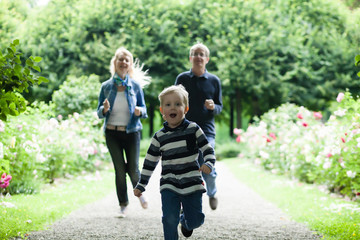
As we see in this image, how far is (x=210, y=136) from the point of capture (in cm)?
595

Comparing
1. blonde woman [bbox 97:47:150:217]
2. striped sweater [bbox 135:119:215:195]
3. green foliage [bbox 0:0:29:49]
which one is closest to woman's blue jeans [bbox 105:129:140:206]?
blonde woman [bbox 97:47:150:217]

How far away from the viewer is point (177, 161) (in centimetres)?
388

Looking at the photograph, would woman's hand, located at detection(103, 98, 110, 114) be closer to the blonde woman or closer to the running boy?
the blonde woman

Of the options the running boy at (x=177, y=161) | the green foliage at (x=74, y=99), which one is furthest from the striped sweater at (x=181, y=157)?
the green foliage at (x=74, y=99)

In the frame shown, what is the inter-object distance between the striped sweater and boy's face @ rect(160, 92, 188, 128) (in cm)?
11

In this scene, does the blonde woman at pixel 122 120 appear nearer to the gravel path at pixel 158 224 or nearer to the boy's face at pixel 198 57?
the gravel path at pixel 158 224

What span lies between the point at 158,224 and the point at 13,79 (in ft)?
8.15

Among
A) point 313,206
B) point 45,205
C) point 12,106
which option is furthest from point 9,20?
point 12,106

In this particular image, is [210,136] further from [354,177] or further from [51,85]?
[51,85]

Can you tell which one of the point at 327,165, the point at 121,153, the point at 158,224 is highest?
the point at 121,153

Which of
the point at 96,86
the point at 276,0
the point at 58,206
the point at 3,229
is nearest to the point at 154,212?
the point at 58,206

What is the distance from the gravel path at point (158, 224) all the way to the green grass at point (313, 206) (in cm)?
18

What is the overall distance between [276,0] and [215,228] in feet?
75.6

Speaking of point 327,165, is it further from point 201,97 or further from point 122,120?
point 122,120
